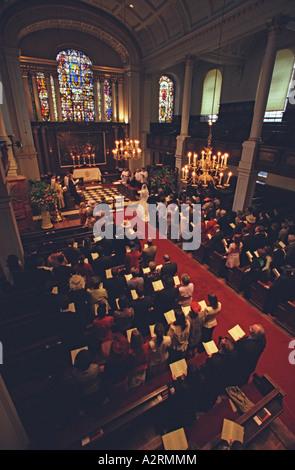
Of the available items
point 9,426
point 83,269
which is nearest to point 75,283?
point 83,269

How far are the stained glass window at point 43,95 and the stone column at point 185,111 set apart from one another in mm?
8452

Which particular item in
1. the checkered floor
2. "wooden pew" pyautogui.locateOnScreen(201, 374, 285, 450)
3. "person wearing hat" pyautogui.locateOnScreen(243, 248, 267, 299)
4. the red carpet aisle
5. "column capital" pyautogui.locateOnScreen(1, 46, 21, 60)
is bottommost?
the red carpet aisle

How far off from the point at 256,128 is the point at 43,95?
12775 millimetres

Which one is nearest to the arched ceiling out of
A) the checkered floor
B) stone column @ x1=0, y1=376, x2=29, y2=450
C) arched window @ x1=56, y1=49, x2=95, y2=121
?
arched window @ x1=56, y1=49, x2=95, y2=121

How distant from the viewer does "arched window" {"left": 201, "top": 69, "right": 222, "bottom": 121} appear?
651 inches

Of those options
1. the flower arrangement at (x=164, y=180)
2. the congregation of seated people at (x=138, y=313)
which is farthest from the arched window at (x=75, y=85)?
the congregation of seated people at (x=138, y=313)

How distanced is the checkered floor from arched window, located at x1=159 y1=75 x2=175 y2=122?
697 centimetres

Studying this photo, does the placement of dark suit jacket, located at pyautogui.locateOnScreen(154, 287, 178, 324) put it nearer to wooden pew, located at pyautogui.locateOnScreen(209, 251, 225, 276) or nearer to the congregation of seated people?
the congregation of seated people

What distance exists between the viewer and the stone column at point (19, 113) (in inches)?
492

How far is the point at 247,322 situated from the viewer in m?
5.74

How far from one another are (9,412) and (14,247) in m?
4.91

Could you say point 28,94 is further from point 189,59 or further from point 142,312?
point 142,312

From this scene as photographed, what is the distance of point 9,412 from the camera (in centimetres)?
270

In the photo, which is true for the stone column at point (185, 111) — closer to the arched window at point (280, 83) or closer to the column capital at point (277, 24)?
the arched window at point (280, 83)
